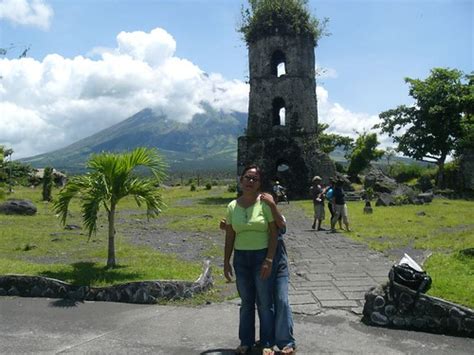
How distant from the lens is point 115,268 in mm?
8438

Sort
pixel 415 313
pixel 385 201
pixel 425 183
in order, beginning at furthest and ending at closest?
pixel 425 183, pixel 385 201, pixel 415 313

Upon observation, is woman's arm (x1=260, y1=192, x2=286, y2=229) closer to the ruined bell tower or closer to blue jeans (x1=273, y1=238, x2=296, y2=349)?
blue jeans (x1=273, y1=238, x2=296, y2=349)

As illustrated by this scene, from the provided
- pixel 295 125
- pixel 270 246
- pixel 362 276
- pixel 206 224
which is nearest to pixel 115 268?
pixel 362 276

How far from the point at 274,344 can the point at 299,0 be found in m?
26.5

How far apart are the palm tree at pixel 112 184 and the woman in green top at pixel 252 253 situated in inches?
153

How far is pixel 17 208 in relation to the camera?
1897 centimetres

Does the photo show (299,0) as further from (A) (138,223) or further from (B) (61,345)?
(B) (61,345)

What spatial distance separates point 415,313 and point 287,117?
22.8 m

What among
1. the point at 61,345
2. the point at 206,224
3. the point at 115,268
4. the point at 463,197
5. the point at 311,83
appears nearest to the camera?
the point at 61,345

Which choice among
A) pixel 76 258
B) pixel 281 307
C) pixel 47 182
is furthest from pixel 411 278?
pixel 47 182

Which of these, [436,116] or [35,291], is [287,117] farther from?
[35,291]

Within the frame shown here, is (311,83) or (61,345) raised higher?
(311,83)

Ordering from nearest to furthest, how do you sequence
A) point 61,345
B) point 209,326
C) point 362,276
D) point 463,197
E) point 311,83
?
1. point 61,345
2. point 209,326
3. point 362,276
4. point 463,197
5. point 311,83

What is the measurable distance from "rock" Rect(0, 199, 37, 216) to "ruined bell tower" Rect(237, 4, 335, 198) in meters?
11.8
